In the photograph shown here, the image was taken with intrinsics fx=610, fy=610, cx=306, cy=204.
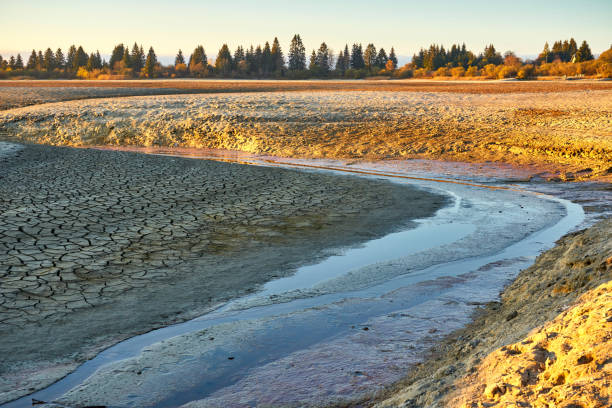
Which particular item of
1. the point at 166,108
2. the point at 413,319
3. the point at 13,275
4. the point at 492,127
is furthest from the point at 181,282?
the point at 166,108

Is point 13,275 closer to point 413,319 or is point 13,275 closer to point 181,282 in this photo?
point 181,282

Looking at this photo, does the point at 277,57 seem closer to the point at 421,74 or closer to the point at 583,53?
the point at 421,74

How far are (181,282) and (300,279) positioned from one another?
1353 millimetres

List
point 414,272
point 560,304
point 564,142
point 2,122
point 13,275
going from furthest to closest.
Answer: point 2,122 < point 564,142 < point 414,272 < point 13,275 < point 560,304

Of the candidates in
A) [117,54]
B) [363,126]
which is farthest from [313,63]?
[363,126]

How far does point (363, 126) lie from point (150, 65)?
83218 millimetres

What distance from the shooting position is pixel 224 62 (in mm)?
103812

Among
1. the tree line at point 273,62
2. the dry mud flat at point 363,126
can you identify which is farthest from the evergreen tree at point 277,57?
the dry mud flat at point 363,126

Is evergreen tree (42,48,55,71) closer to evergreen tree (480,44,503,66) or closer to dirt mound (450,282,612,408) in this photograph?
evergreen tree (480,44,503,66)

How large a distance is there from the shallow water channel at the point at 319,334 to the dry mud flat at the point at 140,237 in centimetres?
36

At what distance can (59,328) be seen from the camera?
17.7ft

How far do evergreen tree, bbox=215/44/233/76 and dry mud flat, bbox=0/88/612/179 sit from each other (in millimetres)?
73281

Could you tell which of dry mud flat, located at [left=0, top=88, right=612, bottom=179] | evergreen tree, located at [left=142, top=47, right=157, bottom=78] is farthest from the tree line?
dry mud flat, located at [left=0, top=88, right=612, bottom=179]

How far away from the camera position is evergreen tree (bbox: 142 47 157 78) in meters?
94.5
